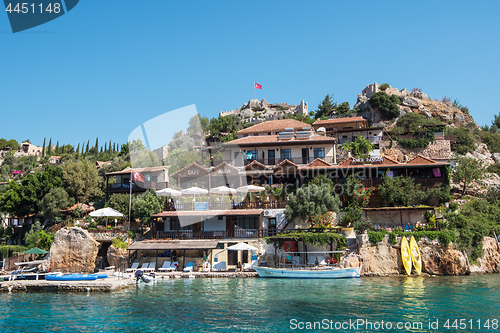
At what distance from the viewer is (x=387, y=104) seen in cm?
6300

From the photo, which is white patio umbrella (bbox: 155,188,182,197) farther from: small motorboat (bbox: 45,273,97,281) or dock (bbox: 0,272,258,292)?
small motorboat (bbox: 45,273,97,281)

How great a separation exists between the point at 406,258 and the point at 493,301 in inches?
330

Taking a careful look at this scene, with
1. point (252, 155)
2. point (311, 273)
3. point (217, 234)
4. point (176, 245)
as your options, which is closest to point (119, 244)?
point (176, 245)

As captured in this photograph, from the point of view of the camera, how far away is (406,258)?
86.0 ft

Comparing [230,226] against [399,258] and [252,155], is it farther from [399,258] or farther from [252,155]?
[399,258]

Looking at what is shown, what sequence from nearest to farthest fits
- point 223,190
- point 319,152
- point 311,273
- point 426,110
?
1. point 311,273
2. point 223,190
3. point 319,152
4. point 426,110

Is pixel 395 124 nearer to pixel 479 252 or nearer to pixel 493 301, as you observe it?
pixel 479 252

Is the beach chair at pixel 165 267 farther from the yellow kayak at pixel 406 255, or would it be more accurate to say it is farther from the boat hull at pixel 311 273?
the yellow kayak at pixel 406 255

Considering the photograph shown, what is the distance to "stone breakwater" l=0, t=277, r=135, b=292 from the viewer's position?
21.9 meters

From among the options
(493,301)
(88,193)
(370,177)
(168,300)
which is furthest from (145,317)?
(88,193)

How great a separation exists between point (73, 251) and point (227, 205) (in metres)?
13.0

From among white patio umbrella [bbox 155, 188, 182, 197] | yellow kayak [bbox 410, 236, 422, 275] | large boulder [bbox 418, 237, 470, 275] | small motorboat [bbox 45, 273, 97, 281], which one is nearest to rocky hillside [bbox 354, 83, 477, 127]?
large boulder [bbox 418, 237, 470, 275]

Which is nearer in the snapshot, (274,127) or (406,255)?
(406,255)

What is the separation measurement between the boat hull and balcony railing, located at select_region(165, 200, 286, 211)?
7.55 m
